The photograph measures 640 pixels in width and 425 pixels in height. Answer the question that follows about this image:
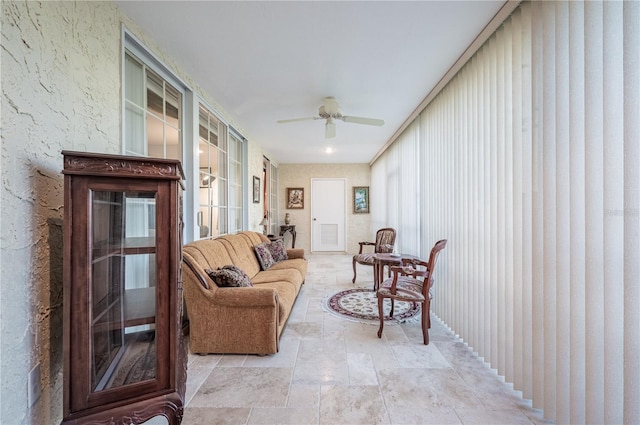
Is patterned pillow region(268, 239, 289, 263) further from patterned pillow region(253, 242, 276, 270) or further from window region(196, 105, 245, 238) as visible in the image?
window region(196, 105, 245, 238)

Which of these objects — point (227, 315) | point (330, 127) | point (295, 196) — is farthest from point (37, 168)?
point (295, 196)

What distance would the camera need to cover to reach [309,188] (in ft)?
24.0

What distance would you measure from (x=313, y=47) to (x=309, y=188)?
526 centimetres

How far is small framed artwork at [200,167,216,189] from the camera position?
297 cm

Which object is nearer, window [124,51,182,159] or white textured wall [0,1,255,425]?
white textured wall [0,1,255,425]

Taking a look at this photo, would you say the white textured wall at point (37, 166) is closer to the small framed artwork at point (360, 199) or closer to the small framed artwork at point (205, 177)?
the small framed artwork at point (205, 177)

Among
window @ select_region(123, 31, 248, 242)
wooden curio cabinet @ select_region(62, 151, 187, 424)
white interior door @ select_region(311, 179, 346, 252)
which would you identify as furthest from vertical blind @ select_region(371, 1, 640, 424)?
white interior door @ select_region(311, 179, 346, 252)

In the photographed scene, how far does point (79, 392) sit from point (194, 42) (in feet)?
7.63

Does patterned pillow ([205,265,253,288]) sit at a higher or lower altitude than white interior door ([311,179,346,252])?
lower

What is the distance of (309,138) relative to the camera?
15.5 feet

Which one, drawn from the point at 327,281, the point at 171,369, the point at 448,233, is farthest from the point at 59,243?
the point at 327,281

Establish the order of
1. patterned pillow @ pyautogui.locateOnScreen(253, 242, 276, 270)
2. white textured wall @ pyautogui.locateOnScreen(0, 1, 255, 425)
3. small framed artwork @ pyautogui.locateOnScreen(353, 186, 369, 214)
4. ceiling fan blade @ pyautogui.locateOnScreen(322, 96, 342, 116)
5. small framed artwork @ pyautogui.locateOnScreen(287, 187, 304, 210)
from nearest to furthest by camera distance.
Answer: white textured wall @ pyautogui.locateOnScreen(0, 1, 255, 425), ceiling fan blade @ pyautogui.locateOnScreen(322, 96, 342, 116), patterned pillow @ pyautogui.locateOnScreen(253, 242, 276, 270), small framed artwork @ pyautogui.locateOnScreen(353, 186, 369, 214), small framed artwork @ pyautogui.locateOnScreen(287, 187, 304, 210)

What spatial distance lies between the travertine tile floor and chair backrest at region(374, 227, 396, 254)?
1870mm

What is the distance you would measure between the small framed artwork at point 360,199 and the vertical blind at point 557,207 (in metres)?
4.86
